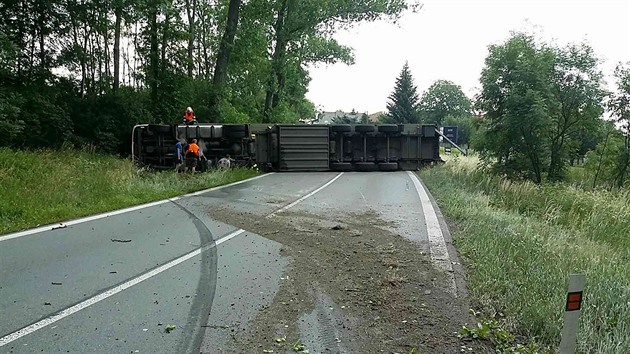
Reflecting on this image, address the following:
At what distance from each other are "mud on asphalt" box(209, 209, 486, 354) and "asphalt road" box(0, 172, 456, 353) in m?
0.28

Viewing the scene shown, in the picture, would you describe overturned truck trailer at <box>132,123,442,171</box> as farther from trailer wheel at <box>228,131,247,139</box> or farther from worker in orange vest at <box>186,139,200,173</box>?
worker in orange vest at <box>186,139,200,173</box>

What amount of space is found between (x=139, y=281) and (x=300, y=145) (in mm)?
21479

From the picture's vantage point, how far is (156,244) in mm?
8352

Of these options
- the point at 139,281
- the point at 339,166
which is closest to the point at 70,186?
the point at 139,281

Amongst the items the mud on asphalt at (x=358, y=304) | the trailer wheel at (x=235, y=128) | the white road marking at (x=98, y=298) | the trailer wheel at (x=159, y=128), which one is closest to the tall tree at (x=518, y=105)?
the trailer wheel at (x=235, y=128)

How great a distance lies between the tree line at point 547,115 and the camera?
2211 cm

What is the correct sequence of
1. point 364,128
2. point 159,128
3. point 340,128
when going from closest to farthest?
point 159,128 < point 340,128 < point 364,128

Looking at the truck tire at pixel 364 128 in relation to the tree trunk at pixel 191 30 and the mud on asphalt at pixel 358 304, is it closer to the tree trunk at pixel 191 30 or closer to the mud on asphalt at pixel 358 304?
the tree trunk at pixel 191 30

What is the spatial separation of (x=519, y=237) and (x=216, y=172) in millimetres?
13348

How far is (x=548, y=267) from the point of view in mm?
6672

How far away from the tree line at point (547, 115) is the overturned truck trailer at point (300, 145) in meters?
5.26

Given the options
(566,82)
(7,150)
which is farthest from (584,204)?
(7,150)

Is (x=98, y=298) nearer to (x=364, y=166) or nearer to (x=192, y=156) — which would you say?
(x=192, y=156)

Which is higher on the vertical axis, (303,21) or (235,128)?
(303,21)
